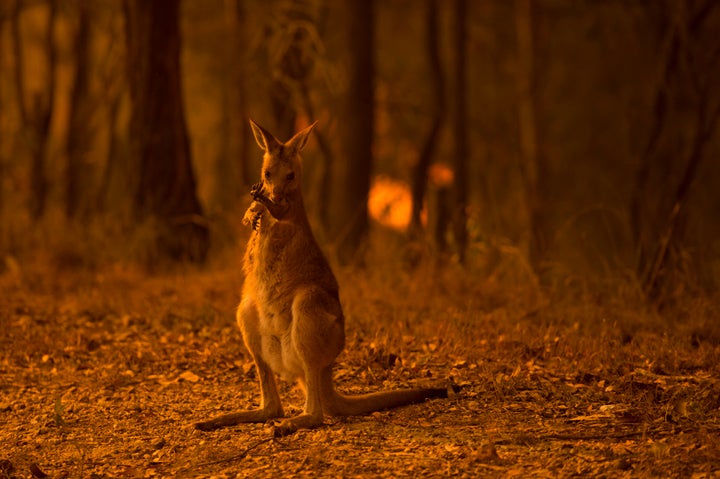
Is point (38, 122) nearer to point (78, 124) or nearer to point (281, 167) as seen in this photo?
point (78, 124)

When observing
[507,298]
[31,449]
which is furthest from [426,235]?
[31,449]

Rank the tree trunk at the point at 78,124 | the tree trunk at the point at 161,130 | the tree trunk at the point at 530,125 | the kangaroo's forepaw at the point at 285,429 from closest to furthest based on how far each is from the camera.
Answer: the kangaroo's forepaw at the point at 285,429 < the tree trunk at the point at 161,130 < the tree trunk at the point at 530,125 < the tree trunk at the point at 78,124

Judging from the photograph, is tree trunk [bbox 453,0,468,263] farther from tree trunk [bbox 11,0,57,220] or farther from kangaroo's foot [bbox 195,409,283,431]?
kangaroo's foot [bbox 195,409,283,431]

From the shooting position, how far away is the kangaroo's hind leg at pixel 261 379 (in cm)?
596

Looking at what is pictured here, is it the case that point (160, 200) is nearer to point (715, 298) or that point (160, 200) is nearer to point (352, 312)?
point (352, 312)

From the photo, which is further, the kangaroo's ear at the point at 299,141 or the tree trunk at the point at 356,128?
the tree trunk at the point at 356,128

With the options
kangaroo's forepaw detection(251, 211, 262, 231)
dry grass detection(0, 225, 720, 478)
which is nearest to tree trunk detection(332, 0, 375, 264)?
dry grass detection(0, 225, 720, 478)

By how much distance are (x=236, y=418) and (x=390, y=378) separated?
1407mm

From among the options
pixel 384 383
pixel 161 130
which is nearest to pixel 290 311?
pixel 384 383

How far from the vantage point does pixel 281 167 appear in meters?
6.07

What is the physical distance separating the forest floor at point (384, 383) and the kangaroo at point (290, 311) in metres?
0.11

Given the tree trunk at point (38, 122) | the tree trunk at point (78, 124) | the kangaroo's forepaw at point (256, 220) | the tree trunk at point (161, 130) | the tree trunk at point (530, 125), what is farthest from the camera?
the tree trunk at point (78, 124)

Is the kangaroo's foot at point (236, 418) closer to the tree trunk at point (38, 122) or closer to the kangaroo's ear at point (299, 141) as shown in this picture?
the kangaroo's ear at point (299, 141)

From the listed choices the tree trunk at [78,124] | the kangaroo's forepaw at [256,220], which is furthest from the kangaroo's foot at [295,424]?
the tree trunk at [78,124]
